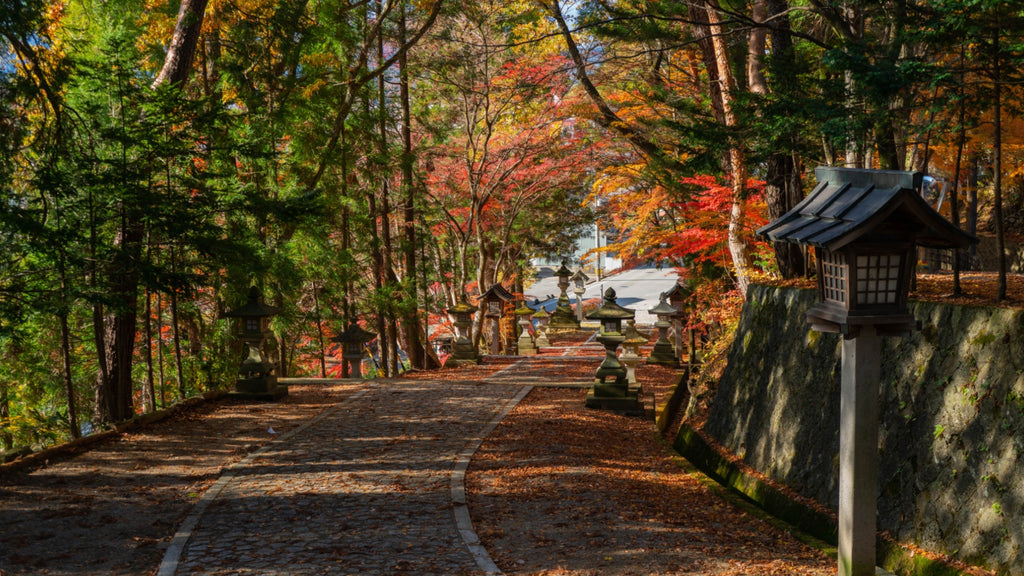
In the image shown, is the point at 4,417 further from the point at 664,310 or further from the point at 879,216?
the point at 879,216

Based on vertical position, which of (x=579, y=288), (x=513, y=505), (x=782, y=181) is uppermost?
(x=782, y=181)

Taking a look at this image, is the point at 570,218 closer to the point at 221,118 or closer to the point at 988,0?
the point at 221,118

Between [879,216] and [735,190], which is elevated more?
[735,190]

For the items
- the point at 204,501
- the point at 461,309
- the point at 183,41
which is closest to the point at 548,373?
the point at 461,309

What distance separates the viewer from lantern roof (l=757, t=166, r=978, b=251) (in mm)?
4758

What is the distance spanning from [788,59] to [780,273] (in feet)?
11.5

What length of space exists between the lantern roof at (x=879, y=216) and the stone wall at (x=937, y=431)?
56.4 inches

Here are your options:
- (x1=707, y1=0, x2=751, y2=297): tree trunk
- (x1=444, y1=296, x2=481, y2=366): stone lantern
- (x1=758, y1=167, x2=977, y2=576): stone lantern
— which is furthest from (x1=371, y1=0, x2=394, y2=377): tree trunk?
(x1=758, y1=167, x2=977, y2=576): stone lantern

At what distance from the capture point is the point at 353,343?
1677 centimetres

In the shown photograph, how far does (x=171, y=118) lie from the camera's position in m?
10.5

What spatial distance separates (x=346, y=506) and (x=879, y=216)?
18.0 ft

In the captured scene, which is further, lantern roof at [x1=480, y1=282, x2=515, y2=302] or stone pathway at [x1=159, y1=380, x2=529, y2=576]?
lantern roof at [x1=480, y1=282, x2=515, y2=302]

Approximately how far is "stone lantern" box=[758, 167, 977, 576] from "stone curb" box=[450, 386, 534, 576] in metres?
2.71

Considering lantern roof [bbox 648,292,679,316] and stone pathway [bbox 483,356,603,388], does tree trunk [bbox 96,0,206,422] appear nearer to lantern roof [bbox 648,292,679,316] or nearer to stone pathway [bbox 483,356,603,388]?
stone pathway [bbox 483,356,603,388]
